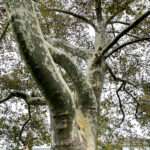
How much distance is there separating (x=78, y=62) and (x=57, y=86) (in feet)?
9.86

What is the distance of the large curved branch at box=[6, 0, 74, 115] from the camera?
337cm

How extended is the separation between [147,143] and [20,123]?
10.8ft

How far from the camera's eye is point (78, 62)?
6.50 metres

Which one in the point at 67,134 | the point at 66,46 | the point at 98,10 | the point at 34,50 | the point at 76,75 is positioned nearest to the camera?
the point at 34,50

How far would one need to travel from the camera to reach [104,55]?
19.6 feet

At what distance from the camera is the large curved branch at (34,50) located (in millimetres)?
3369

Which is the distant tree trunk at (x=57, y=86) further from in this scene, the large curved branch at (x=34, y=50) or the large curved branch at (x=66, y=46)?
the large curved branch at (x=66, y=46)

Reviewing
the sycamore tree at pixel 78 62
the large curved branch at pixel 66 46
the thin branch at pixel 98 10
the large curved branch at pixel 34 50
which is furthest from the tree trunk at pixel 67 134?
the thin branch at pixel 98 10

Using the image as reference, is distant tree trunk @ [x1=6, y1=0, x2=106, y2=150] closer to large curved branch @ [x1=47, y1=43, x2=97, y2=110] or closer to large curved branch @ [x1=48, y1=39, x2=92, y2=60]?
large curved branch @ [x1=47, y1=43, x2=97, y2=110]

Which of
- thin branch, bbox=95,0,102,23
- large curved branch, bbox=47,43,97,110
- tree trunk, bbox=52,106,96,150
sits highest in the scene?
thin branch, bbox=95,0,102,23

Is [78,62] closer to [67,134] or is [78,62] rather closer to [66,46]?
[66,46]

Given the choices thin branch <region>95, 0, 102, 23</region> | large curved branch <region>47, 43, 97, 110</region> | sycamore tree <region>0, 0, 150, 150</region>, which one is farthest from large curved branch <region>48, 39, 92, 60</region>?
thin branch <region>95, 0, 102, 23</region>

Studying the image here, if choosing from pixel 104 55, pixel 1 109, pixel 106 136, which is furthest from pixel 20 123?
pixel 104 55

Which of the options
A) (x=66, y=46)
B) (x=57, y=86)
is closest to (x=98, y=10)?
(x=66, y=46)
